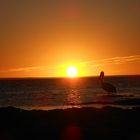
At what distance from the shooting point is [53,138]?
2211cm

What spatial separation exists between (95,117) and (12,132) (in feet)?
17.0

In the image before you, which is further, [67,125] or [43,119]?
[43,119]

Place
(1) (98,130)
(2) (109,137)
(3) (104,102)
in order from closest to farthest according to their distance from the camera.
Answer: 1. (2) (109,137)
2. (1) (98,130)
3. (3) (104,102)

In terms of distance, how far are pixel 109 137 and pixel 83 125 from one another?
3189mm

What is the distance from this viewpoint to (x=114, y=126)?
80.5ft

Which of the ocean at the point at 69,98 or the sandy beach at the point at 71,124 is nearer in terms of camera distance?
the sandy beach at the point at 71,124

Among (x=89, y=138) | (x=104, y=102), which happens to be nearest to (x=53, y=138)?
(x=89, y=138)

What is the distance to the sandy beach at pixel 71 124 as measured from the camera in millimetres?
22469

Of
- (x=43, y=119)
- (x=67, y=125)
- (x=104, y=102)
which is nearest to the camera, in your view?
(x=67, y=125)

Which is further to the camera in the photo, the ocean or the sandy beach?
the ocean

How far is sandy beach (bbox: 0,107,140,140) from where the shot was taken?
22.5 m

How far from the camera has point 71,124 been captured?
25.2 meters

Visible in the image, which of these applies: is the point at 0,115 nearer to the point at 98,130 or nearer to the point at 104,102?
the point at 98,130

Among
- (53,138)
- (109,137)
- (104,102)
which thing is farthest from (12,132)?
(104,102)
